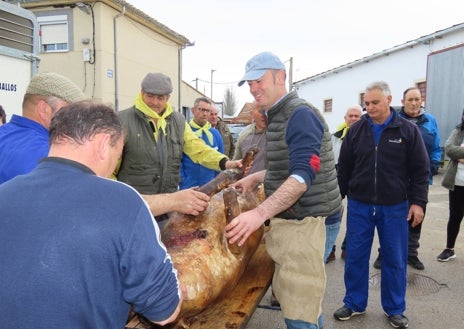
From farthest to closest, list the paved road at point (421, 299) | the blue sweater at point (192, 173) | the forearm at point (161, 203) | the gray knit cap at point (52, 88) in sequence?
the blue sweater at point (192, 173) < the paved road at point (421, 299) < the forearm at point (161, 203) < the gray knit cap at point (52, 88)

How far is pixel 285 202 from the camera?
7.77 ft

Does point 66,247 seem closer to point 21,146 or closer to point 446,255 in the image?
point 21,146

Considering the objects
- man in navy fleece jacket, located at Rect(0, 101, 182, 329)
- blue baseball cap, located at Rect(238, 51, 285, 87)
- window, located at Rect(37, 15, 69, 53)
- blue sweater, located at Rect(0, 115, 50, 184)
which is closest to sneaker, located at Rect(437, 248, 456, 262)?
blue baseball cap, located at Rect(238, 51, 285, 87)

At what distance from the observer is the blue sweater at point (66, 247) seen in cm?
112

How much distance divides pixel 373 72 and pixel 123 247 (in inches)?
792

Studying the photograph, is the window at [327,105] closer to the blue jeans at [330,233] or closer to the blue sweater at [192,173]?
the blue sweater at [192,173]

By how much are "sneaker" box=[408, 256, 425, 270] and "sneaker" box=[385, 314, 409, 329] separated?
1583 millimetres

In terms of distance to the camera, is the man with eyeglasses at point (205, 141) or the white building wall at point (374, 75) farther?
the white building wall at point (374, 75)

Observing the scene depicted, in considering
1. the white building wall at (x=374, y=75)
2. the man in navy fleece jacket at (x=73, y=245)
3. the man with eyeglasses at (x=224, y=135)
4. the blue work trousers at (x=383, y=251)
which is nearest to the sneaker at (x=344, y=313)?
the blue work trousers at (x=383, y=251)

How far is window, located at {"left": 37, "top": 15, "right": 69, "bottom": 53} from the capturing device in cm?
1415

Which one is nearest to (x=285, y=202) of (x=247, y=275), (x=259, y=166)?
(x=247, y=275)

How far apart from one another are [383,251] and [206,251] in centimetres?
200

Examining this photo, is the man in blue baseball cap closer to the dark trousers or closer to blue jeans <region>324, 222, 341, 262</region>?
blue jeans <region>324, 222, 341, 262</region>

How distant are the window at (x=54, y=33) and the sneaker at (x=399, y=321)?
14.3 m
